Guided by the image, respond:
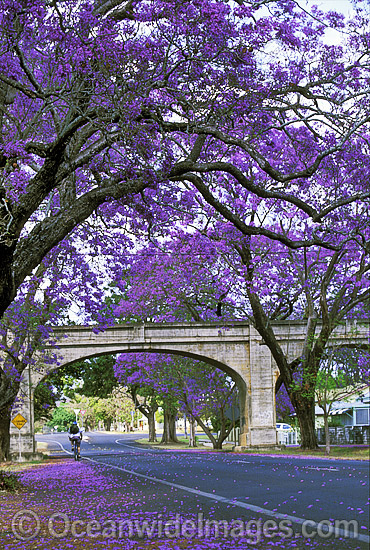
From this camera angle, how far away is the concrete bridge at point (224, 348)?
1161 inches

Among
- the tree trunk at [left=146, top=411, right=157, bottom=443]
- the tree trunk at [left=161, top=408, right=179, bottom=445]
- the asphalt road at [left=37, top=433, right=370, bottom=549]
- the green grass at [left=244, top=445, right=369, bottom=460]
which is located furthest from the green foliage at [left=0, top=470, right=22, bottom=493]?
the tree trunk at [left=146, top=411, right=157, bottom=443]

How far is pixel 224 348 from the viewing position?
3025cm

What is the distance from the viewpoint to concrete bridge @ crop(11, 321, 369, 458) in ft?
96.7

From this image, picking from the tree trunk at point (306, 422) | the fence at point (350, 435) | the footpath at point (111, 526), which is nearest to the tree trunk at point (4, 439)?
the tree trunk at point (306, 422)

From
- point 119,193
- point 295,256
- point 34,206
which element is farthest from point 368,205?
point 34,206

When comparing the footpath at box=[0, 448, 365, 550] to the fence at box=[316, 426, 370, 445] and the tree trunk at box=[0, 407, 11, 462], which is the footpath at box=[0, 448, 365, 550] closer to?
the tree trunk at box=[0, 407, 11, 462]

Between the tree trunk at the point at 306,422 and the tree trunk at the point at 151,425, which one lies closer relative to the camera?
the tree trunk at the point at 306,422

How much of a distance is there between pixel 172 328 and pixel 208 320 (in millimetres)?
2095

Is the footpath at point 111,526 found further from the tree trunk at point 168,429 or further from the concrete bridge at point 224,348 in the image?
the tree trunk at point 168,429

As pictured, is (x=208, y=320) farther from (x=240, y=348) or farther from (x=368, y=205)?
(x=368, y=205)

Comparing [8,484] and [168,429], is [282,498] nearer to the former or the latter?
[8,484]

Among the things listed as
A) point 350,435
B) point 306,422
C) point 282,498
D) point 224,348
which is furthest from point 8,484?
point 350,435

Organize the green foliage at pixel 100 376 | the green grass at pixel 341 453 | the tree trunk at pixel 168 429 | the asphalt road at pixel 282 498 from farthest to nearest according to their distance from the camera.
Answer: the tree trunk at pixel 168 429 → the green foliage at pixel 100 376 → the green grass at pixel 341 453 → the asphalt road at pixel 282 498

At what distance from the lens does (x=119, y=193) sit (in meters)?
10.1
